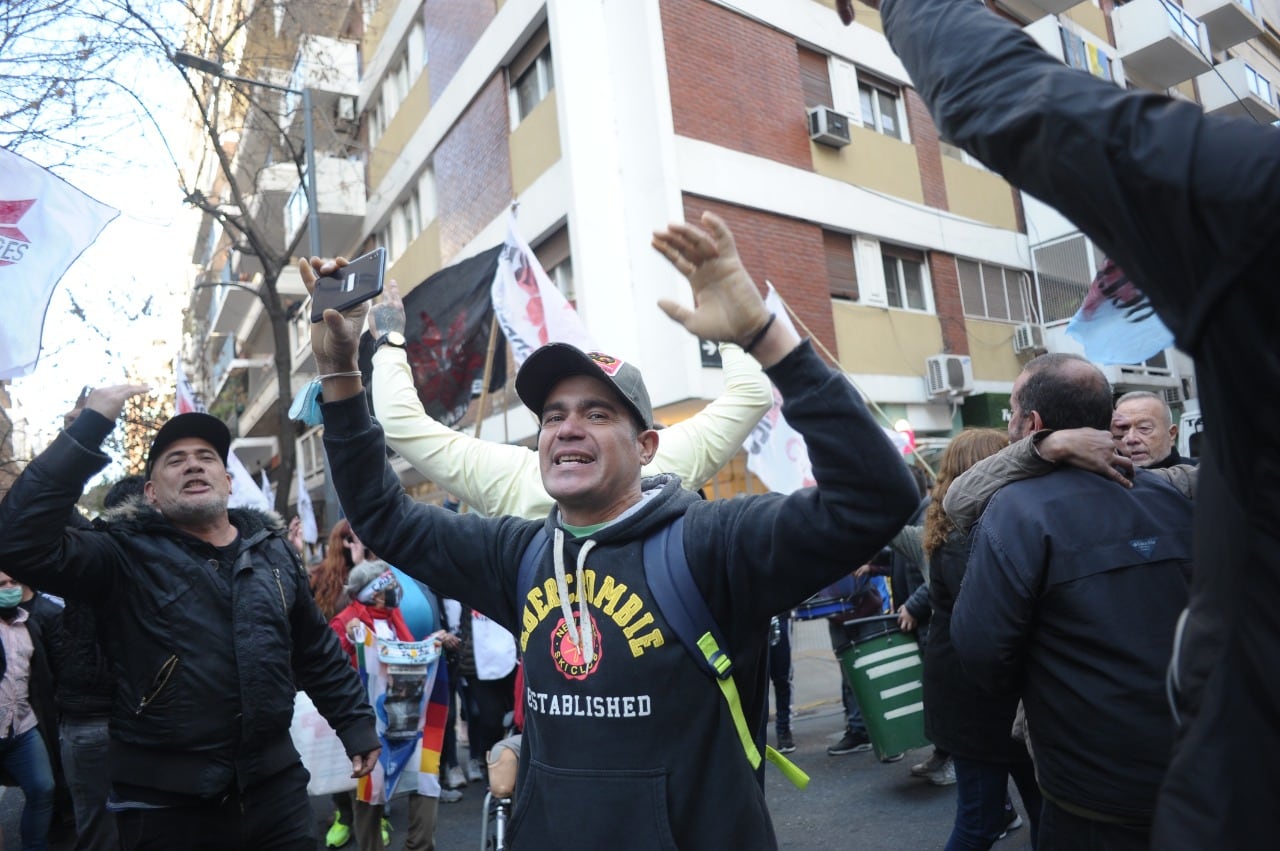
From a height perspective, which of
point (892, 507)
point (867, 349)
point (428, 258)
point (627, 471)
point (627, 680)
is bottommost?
point (627, 680)

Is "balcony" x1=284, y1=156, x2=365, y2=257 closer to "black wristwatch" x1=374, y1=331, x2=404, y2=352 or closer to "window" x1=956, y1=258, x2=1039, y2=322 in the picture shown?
"window" x1=956, y1=258, x2=1039, y2=322

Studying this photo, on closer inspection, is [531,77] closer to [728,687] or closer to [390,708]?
[390,708]

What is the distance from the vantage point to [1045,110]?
1233 mm

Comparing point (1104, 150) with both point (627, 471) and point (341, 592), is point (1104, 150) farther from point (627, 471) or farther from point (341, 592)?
point (341, 592)

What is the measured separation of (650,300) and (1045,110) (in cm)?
1161

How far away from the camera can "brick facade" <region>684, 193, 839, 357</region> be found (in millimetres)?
13797

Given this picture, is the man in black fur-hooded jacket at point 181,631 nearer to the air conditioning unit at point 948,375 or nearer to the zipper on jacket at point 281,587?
the zipper on jacket at point 281,587

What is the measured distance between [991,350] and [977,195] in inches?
120

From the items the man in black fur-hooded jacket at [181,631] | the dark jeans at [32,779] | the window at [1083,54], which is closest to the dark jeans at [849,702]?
the man in black fur-hooded jacket at [181,631]

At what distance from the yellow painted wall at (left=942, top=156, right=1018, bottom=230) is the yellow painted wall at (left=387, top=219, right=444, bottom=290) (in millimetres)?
9507

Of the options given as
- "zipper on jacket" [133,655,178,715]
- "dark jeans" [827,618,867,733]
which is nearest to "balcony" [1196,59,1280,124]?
"dark jeans" [827,618,867,733]

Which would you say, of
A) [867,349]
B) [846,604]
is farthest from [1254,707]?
[867,349]

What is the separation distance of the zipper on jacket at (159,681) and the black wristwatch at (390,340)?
1346 mm

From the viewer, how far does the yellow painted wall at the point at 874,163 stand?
15609 mm
